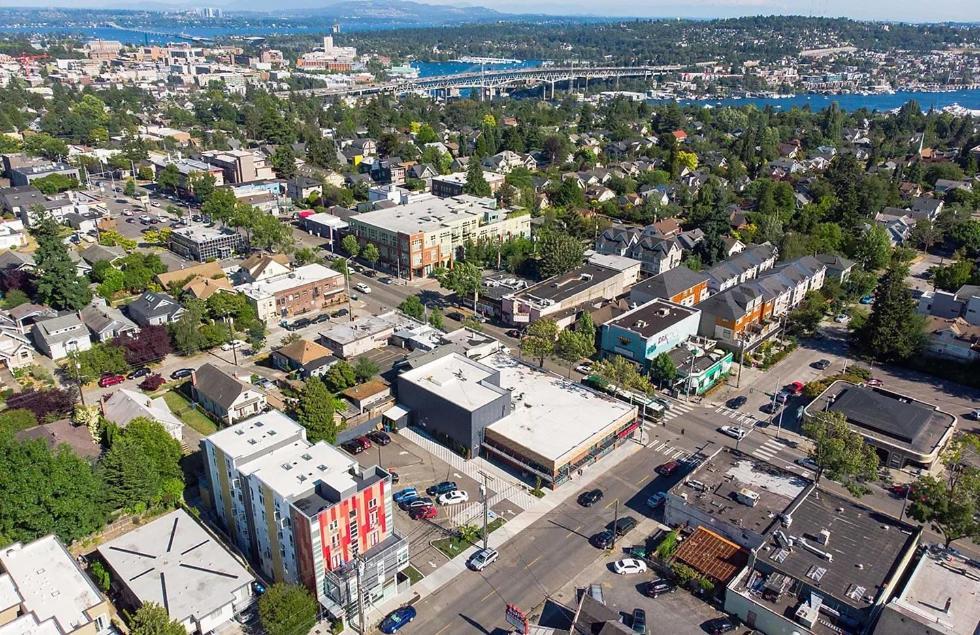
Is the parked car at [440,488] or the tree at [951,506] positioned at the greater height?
the tree at [951,506]

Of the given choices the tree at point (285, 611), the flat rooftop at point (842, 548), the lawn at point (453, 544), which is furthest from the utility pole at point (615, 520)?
the tree at point (285, 611)

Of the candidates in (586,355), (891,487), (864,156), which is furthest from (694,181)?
(891,487)

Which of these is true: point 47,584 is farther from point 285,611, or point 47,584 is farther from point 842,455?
point 842,455

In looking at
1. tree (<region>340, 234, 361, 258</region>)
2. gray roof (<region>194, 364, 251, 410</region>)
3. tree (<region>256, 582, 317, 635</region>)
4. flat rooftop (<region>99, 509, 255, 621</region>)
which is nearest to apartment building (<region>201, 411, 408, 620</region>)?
tree (<region>256, 582, 317, 635</region>)

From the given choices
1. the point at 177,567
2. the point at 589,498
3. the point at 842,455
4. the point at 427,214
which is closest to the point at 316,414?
the point at 177,567

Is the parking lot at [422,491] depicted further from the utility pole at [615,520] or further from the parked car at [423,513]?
the utility pole at [615,520]
